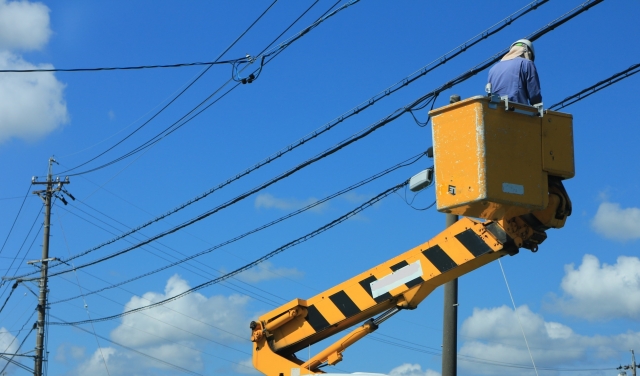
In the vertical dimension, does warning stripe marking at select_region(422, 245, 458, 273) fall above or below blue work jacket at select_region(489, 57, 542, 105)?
below

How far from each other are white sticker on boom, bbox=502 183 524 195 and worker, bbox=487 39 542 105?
99 cm

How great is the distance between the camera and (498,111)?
25.0 ft

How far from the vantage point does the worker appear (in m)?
8.22

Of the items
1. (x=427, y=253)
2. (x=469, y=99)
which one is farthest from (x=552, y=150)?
(x=427, y=253)

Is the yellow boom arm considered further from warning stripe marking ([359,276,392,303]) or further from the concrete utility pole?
the concrete utility pole

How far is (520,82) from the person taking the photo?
8242 millimetres

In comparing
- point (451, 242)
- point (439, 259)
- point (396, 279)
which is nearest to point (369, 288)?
point (396, 279)

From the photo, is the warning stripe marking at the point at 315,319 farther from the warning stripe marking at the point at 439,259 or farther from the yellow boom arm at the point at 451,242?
the warning stripe marking at the point at 439,259

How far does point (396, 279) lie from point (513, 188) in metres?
2.11

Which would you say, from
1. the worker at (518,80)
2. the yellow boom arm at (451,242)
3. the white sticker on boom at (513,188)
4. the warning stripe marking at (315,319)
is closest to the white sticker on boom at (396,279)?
the yellow boom arm at (451,242)

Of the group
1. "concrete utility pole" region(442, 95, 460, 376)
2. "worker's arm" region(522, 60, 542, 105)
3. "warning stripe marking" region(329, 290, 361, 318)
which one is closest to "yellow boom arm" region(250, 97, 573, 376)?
"warning stripe marking" region(329, 290, 361, 318)

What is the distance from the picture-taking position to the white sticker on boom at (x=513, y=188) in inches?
298

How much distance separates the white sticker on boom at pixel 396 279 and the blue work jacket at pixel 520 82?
2041mm

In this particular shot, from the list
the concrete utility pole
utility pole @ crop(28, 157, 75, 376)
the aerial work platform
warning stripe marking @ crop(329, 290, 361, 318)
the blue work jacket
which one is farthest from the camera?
utility pole @ crop(28, 157, 75, 376)
